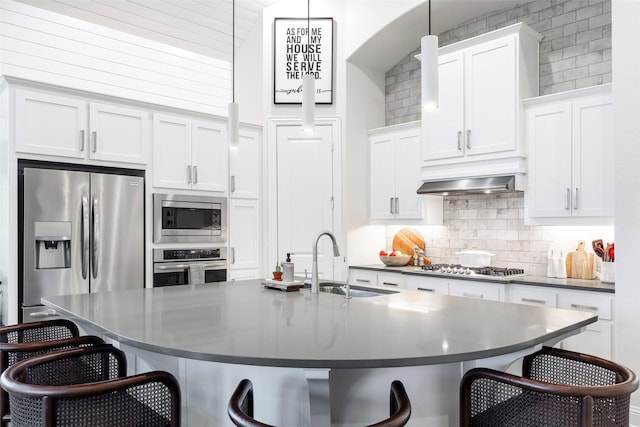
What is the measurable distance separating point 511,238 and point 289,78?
2.83 meters

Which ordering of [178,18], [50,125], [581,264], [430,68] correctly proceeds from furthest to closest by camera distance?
[178,18] → [581,264] → [50,125] → [430,68]

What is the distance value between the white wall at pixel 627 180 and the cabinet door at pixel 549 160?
62 centimetres

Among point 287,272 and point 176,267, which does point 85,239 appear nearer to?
point 176,267

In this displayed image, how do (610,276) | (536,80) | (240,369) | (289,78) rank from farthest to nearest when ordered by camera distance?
(289,78), (536,80), (610,276), (240,369)

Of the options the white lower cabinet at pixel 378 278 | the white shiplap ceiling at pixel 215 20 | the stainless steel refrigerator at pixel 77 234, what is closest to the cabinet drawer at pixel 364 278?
the white lower cabinet at pixel 378 278

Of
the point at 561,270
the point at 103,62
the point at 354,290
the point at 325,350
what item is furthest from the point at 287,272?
the point at 103,62

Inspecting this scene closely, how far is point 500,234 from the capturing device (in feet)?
14.6

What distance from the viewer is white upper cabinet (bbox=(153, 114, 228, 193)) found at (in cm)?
430

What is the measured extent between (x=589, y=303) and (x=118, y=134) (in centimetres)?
389

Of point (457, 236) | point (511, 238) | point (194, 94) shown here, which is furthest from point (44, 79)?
point (511, 238)

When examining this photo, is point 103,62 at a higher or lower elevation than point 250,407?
higher

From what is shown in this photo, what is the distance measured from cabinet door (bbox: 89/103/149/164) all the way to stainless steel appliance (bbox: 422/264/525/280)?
2795mm

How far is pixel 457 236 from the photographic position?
483 centimetres

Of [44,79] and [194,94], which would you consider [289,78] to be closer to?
[194,94]
